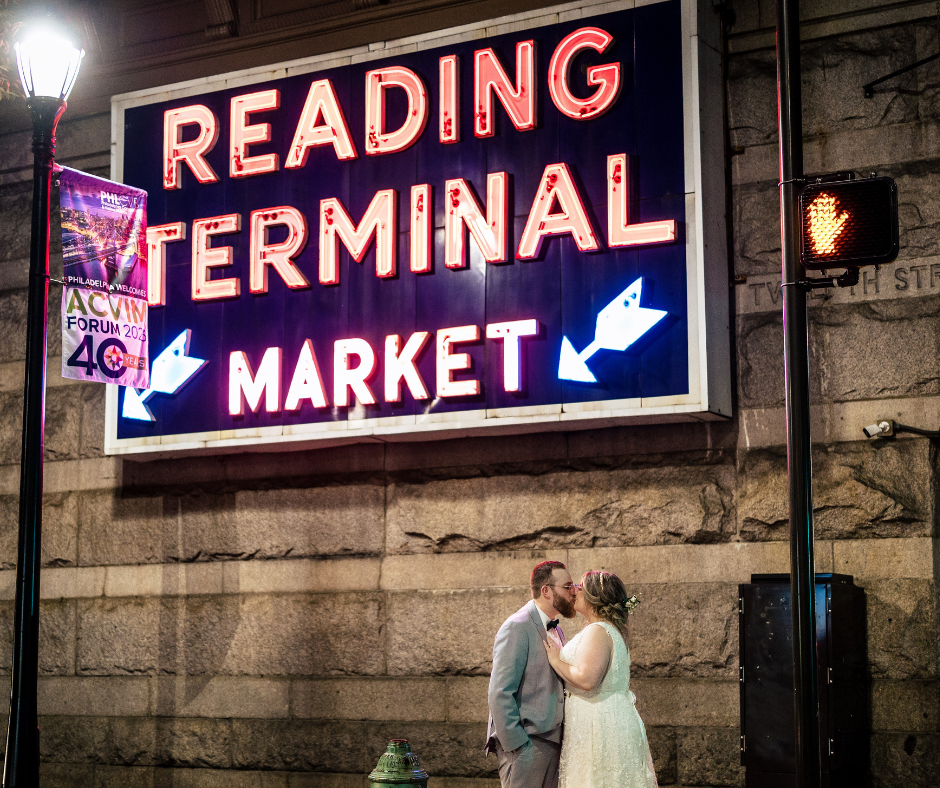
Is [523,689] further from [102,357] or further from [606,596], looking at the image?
[102,357]

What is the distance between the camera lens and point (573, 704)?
26.3 ft

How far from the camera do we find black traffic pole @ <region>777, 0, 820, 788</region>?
721cm

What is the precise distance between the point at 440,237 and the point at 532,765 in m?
5.27

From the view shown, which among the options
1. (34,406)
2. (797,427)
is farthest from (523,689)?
(34,406)

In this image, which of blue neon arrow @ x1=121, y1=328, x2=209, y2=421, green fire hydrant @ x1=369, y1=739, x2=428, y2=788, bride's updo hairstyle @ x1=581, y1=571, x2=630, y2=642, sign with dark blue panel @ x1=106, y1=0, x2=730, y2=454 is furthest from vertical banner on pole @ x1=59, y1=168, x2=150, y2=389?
bride's updo hairstyle @ x1=581, y1=571, x2=630, y2=642

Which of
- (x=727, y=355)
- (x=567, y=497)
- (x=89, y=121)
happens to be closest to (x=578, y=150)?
(x=727, y=355)

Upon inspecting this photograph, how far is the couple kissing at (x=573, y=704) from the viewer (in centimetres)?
782

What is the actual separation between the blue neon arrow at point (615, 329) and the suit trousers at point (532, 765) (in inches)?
140

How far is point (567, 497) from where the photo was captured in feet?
36.2

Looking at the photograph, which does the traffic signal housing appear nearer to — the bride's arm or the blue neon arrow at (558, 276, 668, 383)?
the bride's arm

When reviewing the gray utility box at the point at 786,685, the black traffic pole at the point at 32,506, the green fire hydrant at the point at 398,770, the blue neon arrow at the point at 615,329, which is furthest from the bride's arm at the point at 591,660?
the black traffic pole at the point at 32,506

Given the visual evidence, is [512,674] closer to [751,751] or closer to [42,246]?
[751,751]

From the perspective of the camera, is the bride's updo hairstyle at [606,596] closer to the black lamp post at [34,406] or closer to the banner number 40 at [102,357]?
the black lamp post at [34,406]

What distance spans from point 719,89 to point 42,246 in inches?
230
